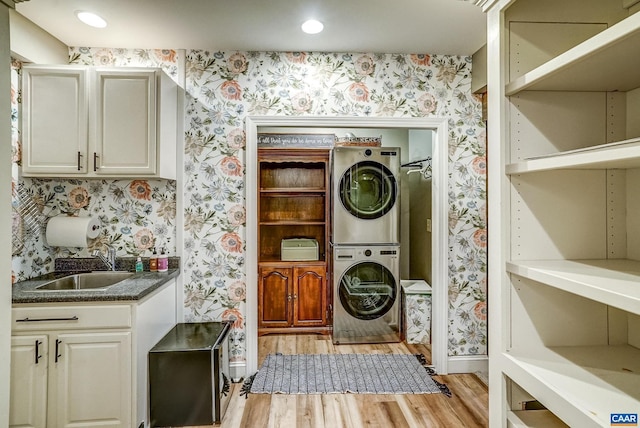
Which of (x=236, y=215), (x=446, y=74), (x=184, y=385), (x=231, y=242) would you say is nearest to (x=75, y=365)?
(x=184, y=385)

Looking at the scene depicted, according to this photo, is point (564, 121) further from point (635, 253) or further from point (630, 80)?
point (635, 253)

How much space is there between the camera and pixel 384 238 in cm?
369

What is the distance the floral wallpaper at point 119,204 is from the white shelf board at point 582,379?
2431 millimetres

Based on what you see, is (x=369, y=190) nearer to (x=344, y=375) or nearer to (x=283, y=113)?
(x=283, y=113)

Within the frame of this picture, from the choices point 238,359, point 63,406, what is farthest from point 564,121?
point 63,406

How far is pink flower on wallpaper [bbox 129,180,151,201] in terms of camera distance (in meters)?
2.80

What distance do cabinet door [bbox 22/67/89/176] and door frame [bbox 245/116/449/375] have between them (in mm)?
1096

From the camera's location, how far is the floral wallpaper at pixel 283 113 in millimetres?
2867

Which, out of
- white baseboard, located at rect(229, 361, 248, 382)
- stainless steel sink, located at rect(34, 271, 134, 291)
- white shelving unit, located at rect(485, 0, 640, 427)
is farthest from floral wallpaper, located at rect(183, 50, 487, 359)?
white shelving unit, located at rect(485, 0, 640, 427)

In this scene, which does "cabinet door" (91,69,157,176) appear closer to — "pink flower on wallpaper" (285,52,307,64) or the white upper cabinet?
the white upper cabinet

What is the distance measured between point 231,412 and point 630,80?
267 cm

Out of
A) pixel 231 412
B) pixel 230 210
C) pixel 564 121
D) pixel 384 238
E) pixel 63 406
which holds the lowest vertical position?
pixel 231 412

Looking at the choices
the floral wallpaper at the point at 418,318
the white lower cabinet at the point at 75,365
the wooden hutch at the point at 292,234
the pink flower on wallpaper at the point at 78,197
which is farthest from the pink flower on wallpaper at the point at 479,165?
the pink flower on wallpaper at the point at 78,197

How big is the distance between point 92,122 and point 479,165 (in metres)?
2.82
